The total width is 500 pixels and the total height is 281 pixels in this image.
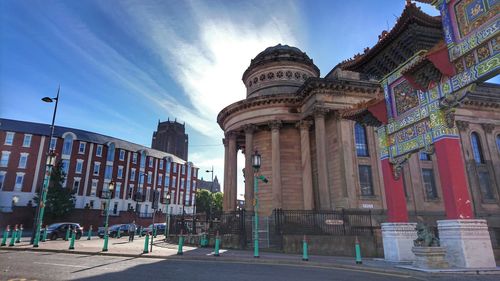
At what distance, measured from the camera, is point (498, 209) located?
24.4 meters

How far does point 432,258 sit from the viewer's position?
9.82 metres

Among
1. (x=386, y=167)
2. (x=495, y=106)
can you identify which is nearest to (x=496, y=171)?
(x=495, y=106)

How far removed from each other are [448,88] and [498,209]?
68.2ft

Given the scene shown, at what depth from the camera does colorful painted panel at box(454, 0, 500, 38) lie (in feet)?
29.3

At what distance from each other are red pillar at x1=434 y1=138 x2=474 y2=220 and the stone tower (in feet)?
309

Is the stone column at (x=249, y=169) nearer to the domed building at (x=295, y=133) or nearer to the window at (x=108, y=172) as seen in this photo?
the domed building at (x=295, y=133)

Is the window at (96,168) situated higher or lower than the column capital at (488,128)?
higher

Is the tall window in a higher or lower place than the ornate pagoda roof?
lower

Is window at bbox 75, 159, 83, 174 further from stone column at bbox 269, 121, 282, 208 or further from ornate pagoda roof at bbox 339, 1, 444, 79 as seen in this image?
ornate pagoda roof at bbox 339, 1, 444, 79

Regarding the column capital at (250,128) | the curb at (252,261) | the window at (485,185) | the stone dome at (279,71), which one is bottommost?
the curb at (252,261)

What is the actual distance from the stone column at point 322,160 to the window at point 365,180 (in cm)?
302

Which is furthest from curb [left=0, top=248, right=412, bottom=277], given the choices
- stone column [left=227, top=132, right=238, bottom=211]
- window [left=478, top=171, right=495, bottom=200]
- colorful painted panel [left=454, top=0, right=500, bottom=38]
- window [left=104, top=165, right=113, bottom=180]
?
window [left=104, top=165, right=113, bottom=180]

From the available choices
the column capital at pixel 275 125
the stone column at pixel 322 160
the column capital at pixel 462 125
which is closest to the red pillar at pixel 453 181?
the stone column at pixel 322 160

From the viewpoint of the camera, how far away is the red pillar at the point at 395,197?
1304 centimetres
